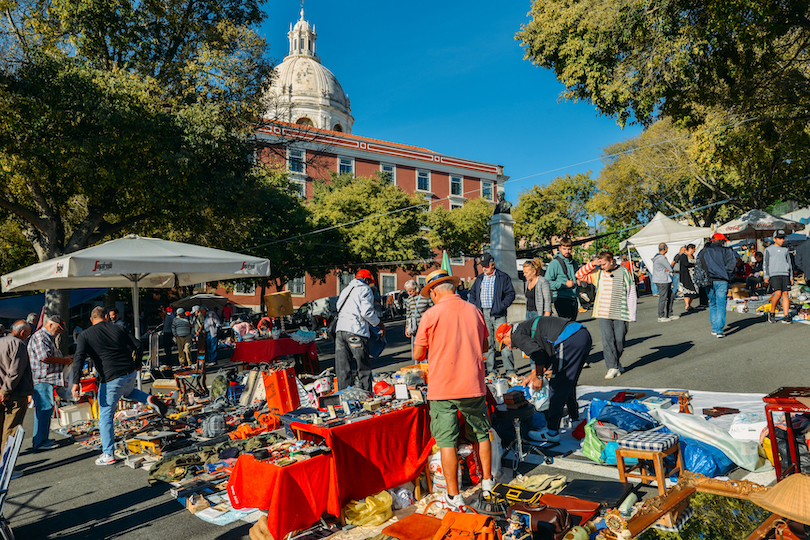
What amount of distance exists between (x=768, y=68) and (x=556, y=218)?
27840mm

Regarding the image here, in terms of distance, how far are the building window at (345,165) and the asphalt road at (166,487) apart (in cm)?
3381

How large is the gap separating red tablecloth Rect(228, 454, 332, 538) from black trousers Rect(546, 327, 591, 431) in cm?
261

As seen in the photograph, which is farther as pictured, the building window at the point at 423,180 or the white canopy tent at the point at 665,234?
the building window at the point at 423,180

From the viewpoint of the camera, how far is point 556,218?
3803 centimetres

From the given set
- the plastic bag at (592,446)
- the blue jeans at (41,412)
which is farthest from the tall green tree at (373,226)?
the plastic bag at (592,446)

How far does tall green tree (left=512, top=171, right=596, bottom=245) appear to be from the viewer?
125 ft

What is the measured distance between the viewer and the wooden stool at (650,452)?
148 inches

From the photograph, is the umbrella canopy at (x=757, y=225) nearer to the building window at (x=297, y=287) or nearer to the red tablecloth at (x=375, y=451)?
the red tablecloth at (x=375, y=451)

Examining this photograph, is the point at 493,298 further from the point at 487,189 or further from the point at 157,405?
the point at 487,189

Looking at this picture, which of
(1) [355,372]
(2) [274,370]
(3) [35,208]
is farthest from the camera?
(3) [35,208]

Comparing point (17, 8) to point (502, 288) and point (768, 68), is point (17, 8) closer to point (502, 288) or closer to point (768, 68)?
point (502, 288)

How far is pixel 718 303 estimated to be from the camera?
982cm

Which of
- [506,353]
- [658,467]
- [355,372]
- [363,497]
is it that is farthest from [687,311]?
[363,497]

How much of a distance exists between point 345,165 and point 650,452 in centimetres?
4303
